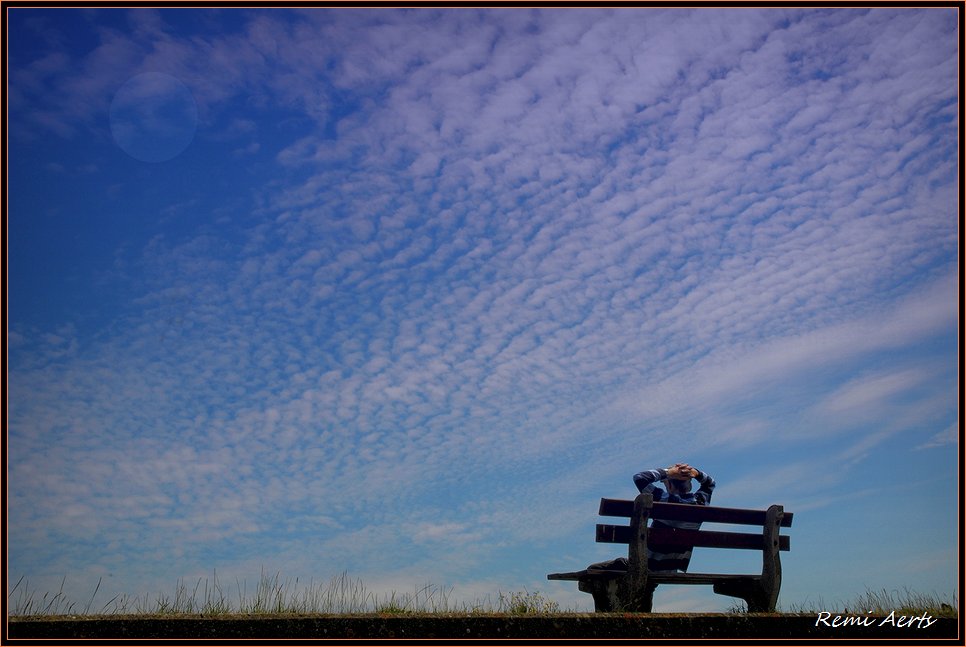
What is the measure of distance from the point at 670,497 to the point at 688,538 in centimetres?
69

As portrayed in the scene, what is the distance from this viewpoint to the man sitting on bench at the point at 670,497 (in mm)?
7832

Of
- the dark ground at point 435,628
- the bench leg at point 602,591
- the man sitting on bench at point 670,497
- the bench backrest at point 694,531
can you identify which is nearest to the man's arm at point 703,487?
the man sitting on bench at point 670,497

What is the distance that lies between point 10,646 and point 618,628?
4159mm

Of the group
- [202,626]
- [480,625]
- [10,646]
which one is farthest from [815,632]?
[10,646]

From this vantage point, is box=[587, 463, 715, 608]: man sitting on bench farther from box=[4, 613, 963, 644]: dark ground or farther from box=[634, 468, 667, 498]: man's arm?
box=[4, 613, 963, 644]: dark ground

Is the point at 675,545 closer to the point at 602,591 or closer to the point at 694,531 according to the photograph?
the point at 694,531

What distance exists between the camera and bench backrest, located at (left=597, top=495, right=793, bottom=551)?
7625 millimetres

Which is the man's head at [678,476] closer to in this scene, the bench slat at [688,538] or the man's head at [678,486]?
the man's head at [678,486]

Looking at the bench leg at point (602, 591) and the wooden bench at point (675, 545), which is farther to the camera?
the bench leg at point (602, 591)

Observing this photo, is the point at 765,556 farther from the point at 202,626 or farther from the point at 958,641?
the point at 202,626

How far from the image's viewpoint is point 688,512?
7824 millimetres

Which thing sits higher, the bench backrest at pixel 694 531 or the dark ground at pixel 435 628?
the bench backrest at pixel 694 531

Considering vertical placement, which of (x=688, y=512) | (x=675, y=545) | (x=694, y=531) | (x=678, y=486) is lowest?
(x=675, y=545)

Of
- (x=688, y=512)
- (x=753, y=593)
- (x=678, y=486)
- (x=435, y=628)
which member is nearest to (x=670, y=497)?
(x=678, y=486)
